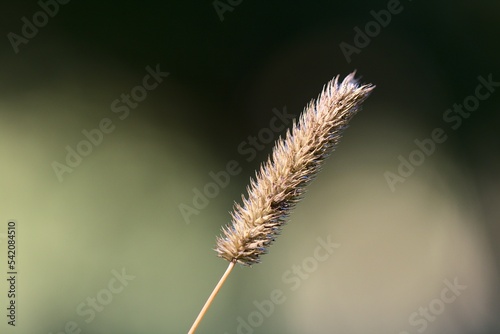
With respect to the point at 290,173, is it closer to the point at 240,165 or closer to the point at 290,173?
the point at 290,173

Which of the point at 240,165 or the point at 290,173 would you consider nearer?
the point at 290,173

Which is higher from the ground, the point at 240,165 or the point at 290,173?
the point at 240,165

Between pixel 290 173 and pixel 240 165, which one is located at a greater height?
pixel 240 165

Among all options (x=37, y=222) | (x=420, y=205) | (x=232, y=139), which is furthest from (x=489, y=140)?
(x=37, y=222)

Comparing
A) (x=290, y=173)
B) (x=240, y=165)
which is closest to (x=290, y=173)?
(x=290, y=173)

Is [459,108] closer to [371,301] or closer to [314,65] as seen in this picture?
[314,65]
